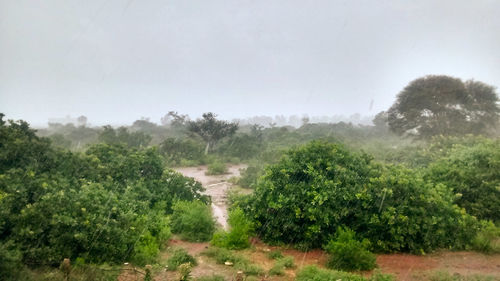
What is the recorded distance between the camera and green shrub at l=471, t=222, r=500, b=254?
8.13 metres

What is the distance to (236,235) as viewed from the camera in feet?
28.0

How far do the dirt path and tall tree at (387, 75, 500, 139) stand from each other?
1466 cm

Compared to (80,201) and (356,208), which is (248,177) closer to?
(356,208)

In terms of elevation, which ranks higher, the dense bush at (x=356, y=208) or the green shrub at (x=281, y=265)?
the dense bush at (x=356, y=208)

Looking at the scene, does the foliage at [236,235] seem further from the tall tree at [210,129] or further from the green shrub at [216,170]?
the tall tree at [210,129]

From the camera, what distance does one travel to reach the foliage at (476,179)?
394 inches

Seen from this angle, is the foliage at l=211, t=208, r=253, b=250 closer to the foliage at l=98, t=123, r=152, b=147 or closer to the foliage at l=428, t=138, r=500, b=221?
the foliage at l=428, t=138, r=500, b=221

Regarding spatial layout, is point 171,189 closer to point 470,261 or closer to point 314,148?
point 314,148

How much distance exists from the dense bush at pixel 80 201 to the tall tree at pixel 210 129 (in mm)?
16837

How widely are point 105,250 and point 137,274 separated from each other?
104 centimetres

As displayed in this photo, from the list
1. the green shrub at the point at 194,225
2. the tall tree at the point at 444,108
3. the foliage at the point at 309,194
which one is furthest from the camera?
the tall tree at the point at 444,108

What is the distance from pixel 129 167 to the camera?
11547 mm

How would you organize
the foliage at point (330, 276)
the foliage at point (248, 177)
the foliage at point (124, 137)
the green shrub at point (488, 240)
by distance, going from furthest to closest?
the foliage at point (124, 137) → the foliage at point (248, 177) → the green shrub at point (488, 240) → the foliage at point (330, 276)

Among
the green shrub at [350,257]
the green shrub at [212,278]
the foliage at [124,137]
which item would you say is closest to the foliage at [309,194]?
the green shrub at [350,257]
